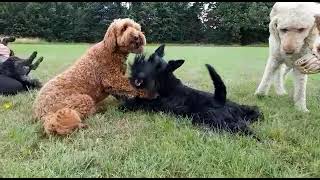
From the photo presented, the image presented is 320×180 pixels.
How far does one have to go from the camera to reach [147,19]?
2498cm

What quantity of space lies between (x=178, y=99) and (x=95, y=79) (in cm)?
94

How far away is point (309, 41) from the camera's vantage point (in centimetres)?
453

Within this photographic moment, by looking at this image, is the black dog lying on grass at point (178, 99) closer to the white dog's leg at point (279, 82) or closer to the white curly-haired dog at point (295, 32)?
the white curly-haired dog at point (295, 32)

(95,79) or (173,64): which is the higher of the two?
(173,64)

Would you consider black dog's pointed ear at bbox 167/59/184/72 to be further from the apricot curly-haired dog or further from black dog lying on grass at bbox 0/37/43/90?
black dog lying on grass at bbox 0/37/43/90

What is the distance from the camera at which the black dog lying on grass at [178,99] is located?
12.8ft

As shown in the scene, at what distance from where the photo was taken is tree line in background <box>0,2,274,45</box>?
24.9 metres

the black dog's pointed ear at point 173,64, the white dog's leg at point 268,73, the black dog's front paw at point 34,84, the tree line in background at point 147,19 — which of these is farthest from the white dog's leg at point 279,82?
the tree line in background at point 147,19

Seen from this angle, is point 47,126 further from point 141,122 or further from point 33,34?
point 33,34

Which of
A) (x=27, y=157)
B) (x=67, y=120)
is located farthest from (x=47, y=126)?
(x=27, y=157)

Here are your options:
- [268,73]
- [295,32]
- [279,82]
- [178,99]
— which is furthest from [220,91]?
[279,82]

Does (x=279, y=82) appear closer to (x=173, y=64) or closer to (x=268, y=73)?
(x=268, y=73)

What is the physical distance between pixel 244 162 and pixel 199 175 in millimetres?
347

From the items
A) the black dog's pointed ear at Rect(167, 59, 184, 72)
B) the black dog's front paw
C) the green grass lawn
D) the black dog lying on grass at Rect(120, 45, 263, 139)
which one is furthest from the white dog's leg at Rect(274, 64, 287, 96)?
the black dog's front paw
